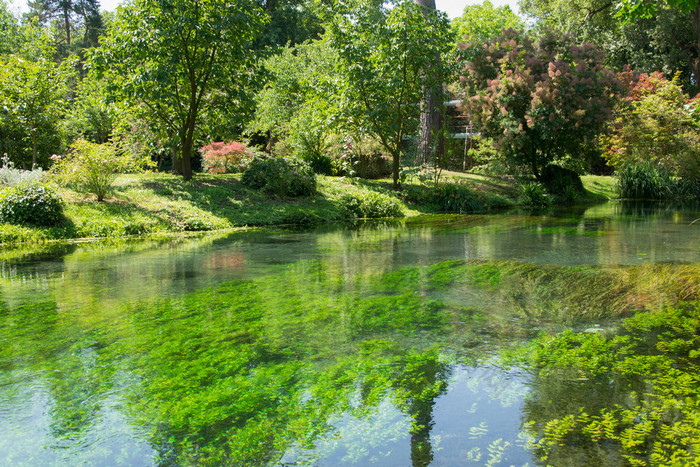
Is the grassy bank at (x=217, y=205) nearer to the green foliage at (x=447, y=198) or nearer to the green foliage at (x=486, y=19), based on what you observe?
the green foliage at (x=447, y=198)

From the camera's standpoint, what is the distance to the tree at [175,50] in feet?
45.1

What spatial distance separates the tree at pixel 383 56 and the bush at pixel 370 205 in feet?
6.78

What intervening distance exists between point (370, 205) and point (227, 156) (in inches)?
296

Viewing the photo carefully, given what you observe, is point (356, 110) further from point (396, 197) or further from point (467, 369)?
point (467, 369)

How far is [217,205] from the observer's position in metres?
14.0

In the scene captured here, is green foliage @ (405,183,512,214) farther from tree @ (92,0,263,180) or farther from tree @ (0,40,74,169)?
tree @ (0,40,74,169)

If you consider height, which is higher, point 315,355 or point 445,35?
point 445,35

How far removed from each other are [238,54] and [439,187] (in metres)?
7.56

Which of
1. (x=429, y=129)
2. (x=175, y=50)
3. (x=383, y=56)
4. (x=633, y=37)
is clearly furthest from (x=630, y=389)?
(x=633, y=37)

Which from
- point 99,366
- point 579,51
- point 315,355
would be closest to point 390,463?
point 315,355

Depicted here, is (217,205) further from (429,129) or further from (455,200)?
(429,129)

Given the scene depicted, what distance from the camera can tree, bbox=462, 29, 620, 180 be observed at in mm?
18375

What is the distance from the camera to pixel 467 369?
360 cm

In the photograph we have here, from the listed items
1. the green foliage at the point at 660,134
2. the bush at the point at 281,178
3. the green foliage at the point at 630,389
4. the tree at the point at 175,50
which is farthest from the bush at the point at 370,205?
the green foliage at the point at 630,389
